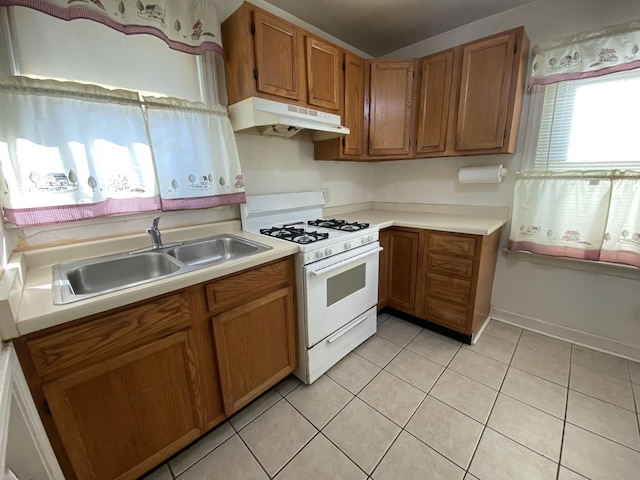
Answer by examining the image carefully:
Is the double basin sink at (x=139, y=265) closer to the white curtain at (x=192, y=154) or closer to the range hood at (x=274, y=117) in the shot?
the white curtain at (x=192, y=154)

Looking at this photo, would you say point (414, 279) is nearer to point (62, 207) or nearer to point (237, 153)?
point (237, 153)

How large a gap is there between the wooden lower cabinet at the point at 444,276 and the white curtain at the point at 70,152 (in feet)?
5.77

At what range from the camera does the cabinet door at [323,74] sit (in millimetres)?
1809

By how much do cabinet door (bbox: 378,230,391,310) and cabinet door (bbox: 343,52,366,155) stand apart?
2.50ft

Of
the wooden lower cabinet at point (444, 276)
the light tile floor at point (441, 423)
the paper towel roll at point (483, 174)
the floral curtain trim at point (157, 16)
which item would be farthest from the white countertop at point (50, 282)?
the paper towel roll at point (483, 174)

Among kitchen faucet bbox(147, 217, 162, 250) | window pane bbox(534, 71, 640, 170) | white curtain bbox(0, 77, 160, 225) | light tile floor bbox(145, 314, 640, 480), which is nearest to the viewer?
white curtain bbox(0, 77, 160, 225)

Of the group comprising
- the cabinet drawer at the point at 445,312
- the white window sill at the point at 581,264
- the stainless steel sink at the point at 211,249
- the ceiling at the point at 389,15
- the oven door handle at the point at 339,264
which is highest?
the ceiling at the point at 389,15

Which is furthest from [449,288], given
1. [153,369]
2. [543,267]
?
[153,369]

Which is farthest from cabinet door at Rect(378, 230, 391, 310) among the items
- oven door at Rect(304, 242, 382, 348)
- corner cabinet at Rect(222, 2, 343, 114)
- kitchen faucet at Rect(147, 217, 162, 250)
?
kitchen faucet at Rect(147, 217, 162, 250)

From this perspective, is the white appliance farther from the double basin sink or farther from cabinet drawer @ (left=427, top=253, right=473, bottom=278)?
cabinet drawer @ (left=427, top=253, right=473, bottom=278)

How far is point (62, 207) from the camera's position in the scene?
1205 mm

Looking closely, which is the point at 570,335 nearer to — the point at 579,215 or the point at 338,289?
the point at 579,215

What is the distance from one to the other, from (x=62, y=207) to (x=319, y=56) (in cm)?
172

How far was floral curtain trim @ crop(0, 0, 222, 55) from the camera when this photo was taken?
1.17 meters
